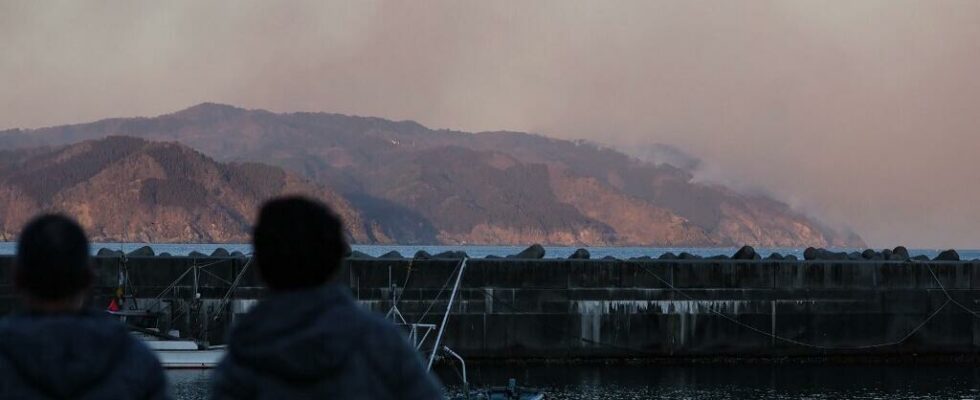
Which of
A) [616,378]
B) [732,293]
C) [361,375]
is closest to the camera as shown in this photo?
[361,375]

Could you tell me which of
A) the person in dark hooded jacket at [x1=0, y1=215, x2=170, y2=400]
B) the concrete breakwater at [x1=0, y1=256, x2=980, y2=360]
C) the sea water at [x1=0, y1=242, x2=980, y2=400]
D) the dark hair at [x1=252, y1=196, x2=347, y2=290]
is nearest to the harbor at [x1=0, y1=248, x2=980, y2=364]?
the concrete breakwater at [x1=0, y1=256, x2=980, y2=360]

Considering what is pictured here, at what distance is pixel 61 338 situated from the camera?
172 inches

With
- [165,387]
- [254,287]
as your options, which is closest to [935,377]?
[254,287]

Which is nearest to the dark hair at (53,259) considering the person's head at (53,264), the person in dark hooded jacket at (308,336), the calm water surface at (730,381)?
the person's head at (53,264)

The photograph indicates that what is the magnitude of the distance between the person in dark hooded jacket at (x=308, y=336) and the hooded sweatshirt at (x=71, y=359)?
11.4 inches

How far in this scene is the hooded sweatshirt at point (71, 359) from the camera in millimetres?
4340

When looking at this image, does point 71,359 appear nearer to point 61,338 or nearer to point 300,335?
point 61,338

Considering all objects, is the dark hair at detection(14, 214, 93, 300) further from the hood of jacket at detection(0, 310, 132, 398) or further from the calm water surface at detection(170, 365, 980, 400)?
the calm water surface at detection(170, 365, 980, 400)

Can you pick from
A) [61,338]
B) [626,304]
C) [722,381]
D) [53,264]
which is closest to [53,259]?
[53,264]

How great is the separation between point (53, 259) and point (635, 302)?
103ft

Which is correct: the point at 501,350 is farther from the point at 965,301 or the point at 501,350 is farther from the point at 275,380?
the point at 275,380

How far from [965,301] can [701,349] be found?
22.1 ft

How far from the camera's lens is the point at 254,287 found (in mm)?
34688

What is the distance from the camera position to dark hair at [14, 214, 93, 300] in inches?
171
